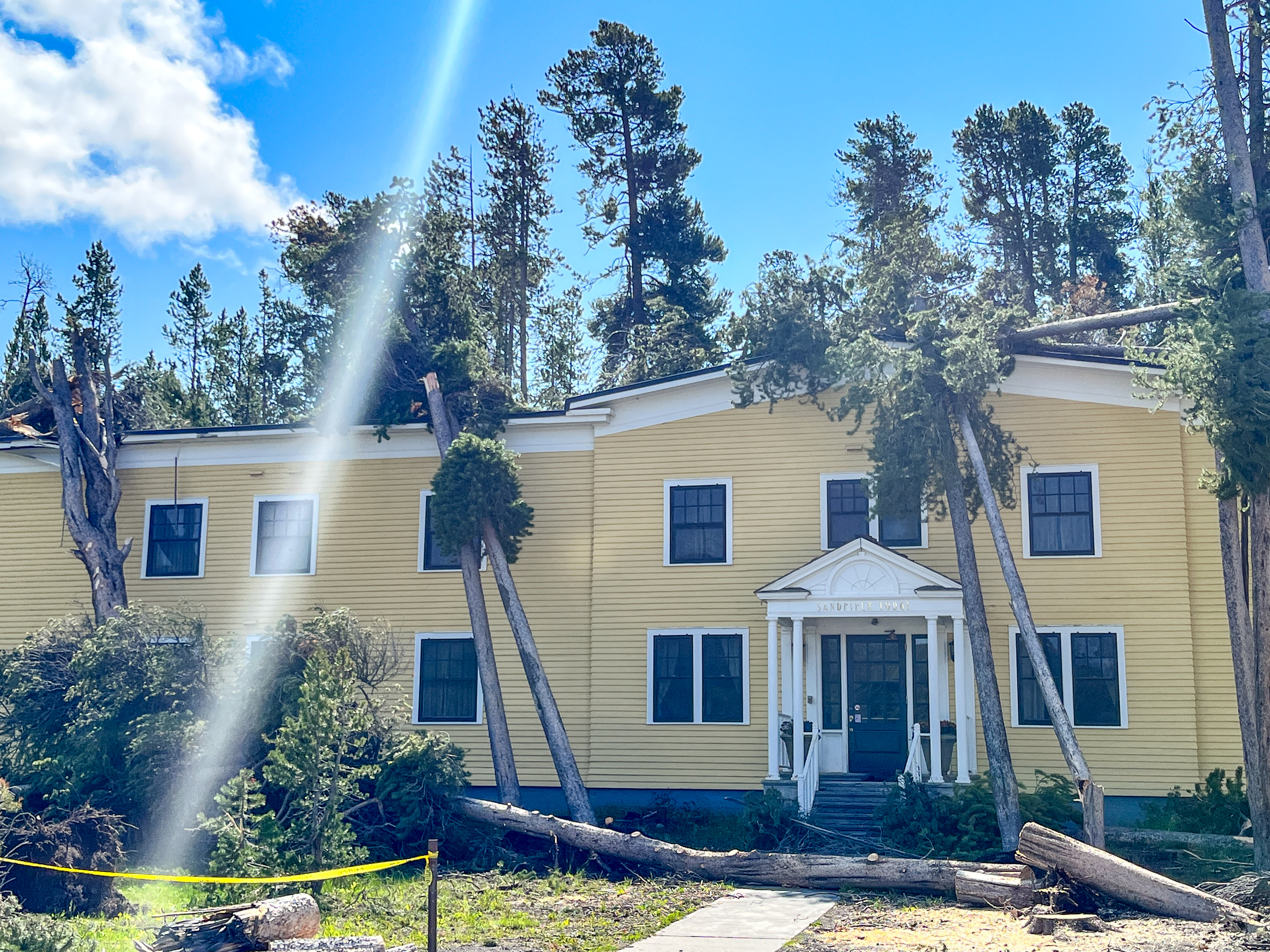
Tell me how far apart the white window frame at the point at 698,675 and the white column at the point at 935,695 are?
2910 mm

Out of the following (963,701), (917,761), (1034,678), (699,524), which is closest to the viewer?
(917,761)

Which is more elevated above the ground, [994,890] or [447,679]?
[447,679]

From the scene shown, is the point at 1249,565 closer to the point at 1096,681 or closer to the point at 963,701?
the point at 1096,681

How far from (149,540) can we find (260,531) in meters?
2.26

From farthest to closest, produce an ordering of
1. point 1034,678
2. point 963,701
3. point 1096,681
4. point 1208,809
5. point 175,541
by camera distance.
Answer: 1. point 175,541
2. point 1034,678
3. point 1096,681
4. point 963,701
5. point 1208,809

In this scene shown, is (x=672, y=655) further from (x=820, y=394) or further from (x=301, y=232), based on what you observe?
(x=301, y=232)

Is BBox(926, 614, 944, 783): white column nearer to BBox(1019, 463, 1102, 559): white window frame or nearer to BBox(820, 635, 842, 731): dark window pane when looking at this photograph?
BBox(820, 635, 842, 731): dark window pane

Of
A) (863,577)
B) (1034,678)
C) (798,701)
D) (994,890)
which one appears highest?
(863,577)

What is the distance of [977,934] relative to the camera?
11359 mm

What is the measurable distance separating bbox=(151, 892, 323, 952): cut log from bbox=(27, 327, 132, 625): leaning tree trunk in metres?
10.9

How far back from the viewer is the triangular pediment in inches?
706

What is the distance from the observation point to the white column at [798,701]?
58.3 feet

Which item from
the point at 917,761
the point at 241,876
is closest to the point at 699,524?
the point at 917,761

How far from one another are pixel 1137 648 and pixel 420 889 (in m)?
11.0
